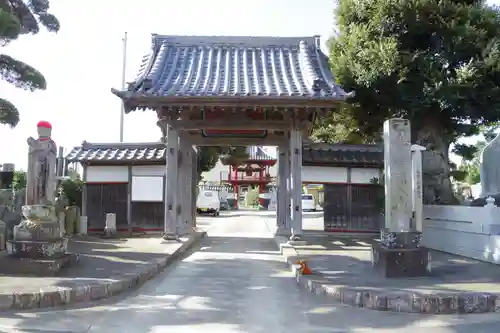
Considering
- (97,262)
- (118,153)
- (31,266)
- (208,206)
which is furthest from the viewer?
(208,206)

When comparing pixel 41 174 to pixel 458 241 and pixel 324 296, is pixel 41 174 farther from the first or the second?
pixel 458 241

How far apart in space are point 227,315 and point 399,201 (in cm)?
420

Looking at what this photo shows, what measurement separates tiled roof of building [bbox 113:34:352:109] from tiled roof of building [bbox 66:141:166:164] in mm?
3313

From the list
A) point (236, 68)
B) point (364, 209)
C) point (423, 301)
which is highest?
point (236, 68)

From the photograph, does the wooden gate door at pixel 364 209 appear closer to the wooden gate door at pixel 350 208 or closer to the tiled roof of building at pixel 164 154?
the wooden gate door at pixel 350 208

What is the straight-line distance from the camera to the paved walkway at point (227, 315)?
5875mm

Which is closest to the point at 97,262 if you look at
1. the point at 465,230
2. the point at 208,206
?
the point at 465,230

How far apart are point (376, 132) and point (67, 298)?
11672 millimetres

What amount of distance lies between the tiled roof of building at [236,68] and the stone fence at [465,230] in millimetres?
4065

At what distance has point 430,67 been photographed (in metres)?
12.1

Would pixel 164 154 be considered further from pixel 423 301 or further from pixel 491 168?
pixel 423 301

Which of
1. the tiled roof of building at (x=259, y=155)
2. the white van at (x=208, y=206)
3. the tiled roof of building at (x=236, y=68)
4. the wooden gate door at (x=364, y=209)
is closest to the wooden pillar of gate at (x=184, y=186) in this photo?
the tiled roof of building at (x=236, y=68)

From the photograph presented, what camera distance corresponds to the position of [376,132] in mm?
15867

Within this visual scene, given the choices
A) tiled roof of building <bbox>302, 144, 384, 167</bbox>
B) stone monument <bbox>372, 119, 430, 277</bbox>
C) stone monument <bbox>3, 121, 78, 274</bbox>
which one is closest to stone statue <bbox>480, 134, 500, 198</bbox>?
stone monument <bbox>372, 119, 430, 277</bbox>
